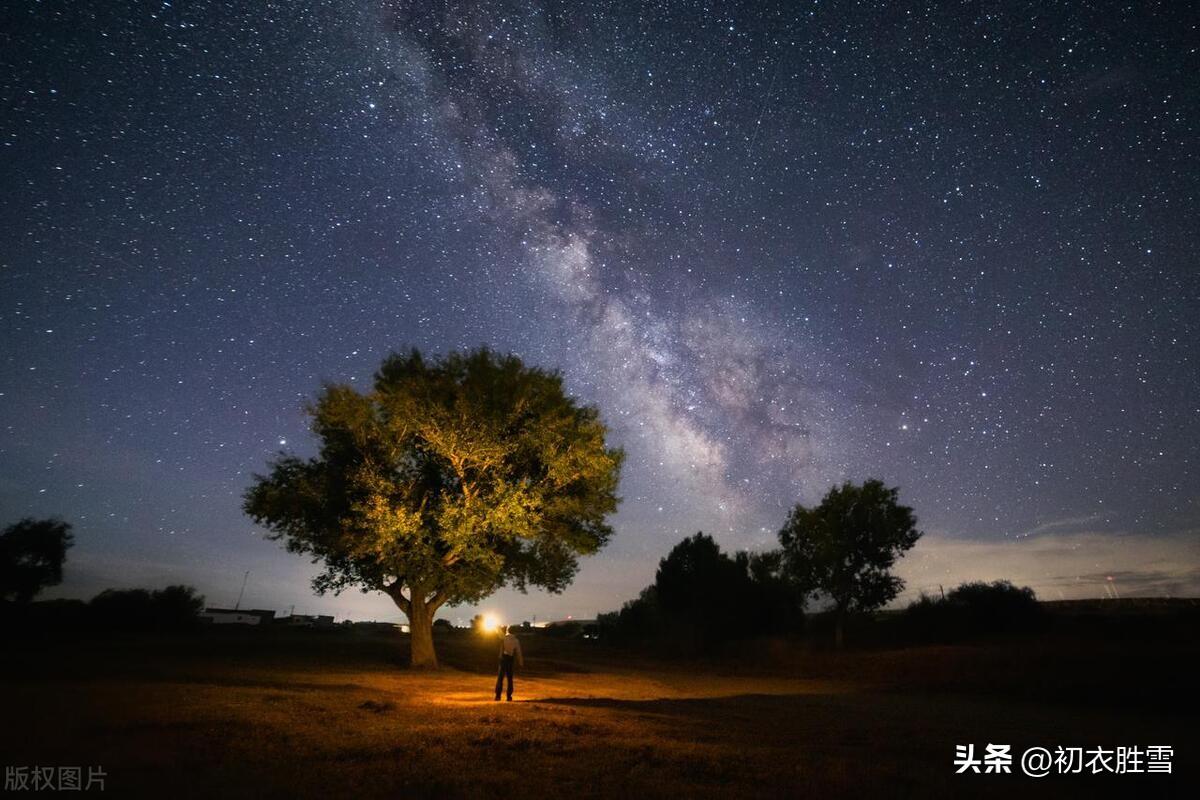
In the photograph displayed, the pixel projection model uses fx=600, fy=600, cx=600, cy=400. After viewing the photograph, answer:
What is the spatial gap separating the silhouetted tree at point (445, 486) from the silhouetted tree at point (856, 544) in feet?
88.4

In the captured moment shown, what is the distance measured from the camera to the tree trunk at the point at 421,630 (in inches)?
1071

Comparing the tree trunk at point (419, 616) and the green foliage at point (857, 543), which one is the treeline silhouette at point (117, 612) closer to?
the tree trunk at point (419, 616)

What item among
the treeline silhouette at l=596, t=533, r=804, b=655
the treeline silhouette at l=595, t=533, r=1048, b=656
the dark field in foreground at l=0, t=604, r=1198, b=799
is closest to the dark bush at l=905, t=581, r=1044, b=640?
the treeline silhouette at l=595, t=533, r=1048, b=656

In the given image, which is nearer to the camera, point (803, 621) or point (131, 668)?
point (131, 668)

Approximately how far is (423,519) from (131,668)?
11630mm

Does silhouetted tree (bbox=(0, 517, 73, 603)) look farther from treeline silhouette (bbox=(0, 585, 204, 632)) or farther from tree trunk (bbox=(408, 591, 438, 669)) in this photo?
tree trunk (bbox=(408, 591, 438, 669))

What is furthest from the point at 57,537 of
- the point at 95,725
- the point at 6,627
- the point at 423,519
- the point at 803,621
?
the point at 803,621

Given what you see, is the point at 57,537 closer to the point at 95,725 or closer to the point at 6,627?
the point at 6,627

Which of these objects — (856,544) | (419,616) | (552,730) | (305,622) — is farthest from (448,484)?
(305,622)

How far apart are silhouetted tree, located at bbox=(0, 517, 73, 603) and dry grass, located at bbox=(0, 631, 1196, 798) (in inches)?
1919

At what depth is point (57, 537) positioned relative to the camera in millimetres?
Answer: 60000

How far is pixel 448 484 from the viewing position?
27.4m

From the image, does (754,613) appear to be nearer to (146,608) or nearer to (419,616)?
(419,616)

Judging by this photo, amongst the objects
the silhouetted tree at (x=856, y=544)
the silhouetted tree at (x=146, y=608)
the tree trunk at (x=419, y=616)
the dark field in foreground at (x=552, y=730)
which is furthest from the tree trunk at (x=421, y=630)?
the silhouetted tree at (x=146, y=608)
